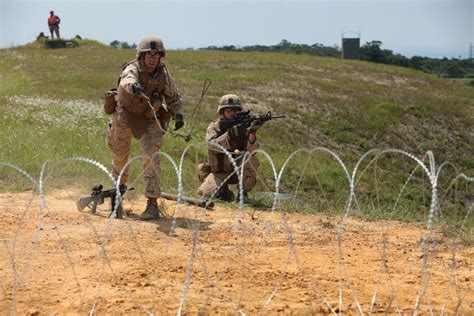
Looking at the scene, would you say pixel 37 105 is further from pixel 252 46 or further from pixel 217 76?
pixel 252 46

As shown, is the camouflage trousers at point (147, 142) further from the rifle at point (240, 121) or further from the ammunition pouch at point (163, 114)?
the rifle at point (240, 121)

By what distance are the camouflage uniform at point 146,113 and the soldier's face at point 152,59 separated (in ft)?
0.30

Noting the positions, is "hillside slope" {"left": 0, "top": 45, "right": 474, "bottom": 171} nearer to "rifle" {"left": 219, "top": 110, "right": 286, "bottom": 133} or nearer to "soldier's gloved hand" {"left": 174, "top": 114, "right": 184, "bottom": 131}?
"rifle" {"left": 219, "top": 110, "right": 286, "bottom": 133}

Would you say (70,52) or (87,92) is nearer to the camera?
(87,92)

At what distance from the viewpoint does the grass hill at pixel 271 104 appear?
14.3m

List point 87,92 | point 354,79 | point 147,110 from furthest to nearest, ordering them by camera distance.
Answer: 1. point 354,79
2. point 87,92
3. point 147,110

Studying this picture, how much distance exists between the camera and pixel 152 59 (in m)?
7.92

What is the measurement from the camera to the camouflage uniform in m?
7.97

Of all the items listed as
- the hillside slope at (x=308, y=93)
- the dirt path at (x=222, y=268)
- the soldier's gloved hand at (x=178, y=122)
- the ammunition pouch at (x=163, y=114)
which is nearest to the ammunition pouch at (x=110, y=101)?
the ammunition pouch at (x=163, y=114)

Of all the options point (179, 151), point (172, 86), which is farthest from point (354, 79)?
point (172, 86)

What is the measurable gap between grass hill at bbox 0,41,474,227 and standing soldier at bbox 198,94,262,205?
170cm

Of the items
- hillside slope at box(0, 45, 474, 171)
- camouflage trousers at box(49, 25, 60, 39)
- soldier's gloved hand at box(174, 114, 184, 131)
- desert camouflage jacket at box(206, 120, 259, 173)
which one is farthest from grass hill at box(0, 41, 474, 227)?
soldier's gloved hand at box(174, 114, 184, 131)

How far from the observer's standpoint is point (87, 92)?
20.7 metres

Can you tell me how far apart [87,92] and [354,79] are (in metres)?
14.0
